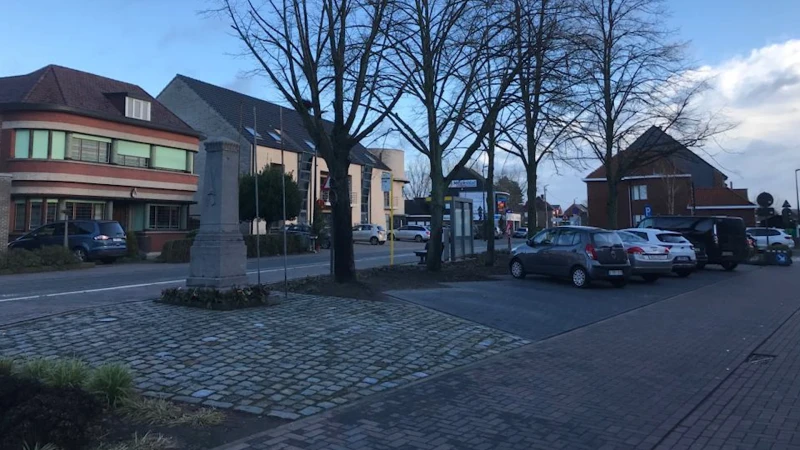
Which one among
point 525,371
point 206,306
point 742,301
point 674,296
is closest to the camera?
point 525,371

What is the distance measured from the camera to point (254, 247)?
2834 centimetres

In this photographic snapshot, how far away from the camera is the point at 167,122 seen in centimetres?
3456

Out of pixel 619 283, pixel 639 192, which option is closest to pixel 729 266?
pixel 619 283

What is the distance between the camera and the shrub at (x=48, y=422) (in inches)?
166

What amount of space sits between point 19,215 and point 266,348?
26565mm

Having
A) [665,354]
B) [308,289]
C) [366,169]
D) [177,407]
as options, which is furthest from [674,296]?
[366,169]

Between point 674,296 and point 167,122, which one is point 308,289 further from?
point 167,122

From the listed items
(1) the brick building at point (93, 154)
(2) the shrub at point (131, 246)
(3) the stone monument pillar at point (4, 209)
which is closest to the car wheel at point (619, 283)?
(2) the shrub at point (131, 246)

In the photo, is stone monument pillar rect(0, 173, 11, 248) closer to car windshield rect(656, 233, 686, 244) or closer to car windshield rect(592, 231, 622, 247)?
car windshield rect(592, 231, 622, 247)

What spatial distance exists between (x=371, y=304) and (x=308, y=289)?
1.88 metres

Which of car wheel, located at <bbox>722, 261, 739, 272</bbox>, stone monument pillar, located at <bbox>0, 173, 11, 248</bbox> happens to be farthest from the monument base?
car wheel, located at <bbox>722, 261, 739, 272</bbox>

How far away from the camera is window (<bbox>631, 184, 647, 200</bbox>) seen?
5938cm

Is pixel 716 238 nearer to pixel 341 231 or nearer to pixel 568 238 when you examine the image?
pixel 568 238

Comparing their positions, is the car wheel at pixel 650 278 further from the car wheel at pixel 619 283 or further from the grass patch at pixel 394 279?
the grass patch at pixel 394 279
